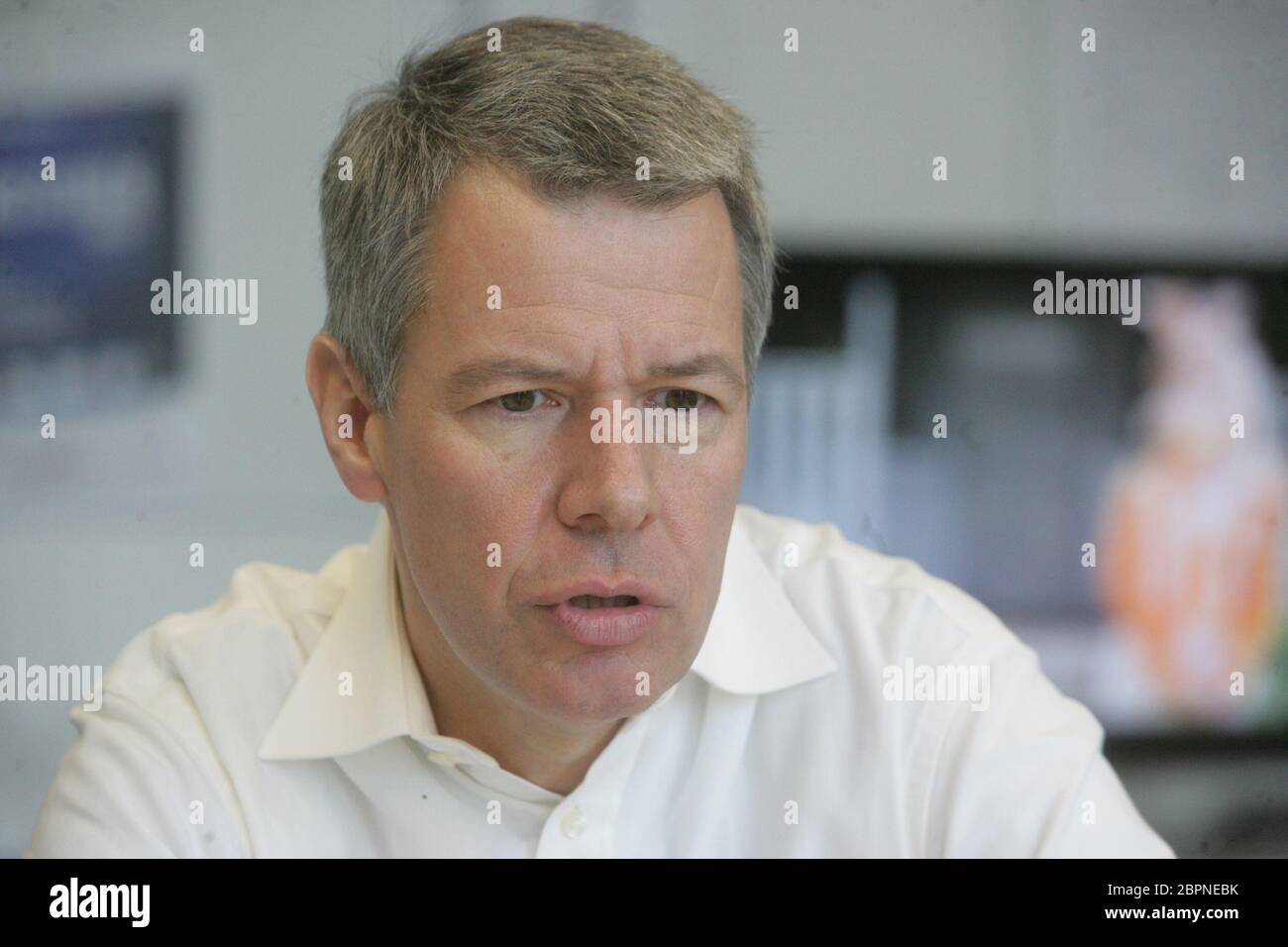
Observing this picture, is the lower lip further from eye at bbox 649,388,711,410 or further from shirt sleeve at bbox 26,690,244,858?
shirt sleeve at bbox 26,690,244,858

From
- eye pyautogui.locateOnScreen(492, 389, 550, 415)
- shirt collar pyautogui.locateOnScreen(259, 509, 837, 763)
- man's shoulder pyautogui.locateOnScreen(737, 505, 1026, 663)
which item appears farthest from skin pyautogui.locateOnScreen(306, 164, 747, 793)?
man's shoulder pyautogui.locateOnScreen(737, 505, 1026, 663)

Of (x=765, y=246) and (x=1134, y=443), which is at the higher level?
(x=765, y=246)

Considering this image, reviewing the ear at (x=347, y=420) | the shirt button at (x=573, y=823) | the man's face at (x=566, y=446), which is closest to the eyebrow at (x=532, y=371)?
the man's face at (x=566, y=446)

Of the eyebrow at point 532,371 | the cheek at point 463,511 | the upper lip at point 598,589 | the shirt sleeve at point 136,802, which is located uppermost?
the eyebrow at point 532,371

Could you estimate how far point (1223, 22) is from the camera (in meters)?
1.33

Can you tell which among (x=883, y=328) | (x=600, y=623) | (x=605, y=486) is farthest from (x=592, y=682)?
(x=883, y=328)

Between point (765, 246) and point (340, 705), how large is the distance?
557 millimetres

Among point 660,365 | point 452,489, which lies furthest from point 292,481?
point 660,365

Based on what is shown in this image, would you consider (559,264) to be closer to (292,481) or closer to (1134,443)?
(292,481)

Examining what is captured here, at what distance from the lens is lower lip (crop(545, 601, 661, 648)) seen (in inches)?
36.5

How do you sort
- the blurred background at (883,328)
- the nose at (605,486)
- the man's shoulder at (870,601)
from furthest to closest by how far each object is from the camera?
the blurred background at (883,328), the man's shoulder at (870,601), the nose at (605,486)

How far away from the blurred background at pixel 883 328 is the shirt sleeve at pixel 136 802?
0.59ft

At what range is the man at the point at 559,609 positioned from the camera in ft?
3.04

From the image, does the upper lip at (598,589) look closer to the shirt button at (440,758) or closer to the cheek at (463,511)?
the cheek at (463,511)
